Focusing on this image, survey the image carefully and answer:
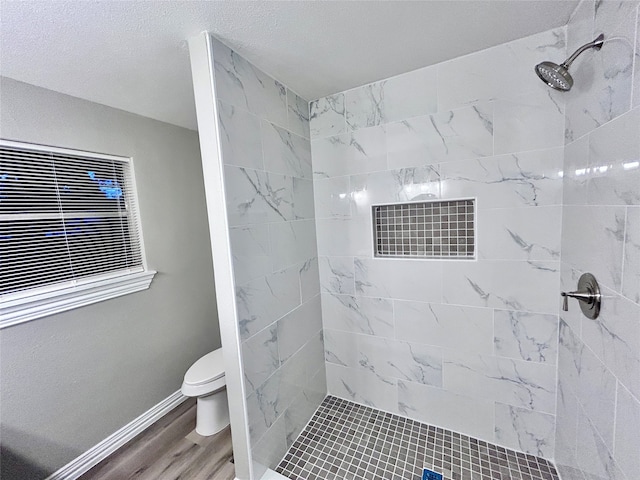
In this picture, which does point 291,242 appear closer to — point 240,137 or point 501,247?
point 240,137

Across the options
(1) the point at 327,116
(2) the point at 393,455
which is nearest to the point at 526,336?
(2) the point at 393,455

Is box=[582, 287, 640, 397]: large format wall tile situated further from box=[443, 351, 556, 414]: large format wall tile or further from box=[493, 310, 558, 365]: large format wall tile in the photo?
box=[443, 351, 556, 414]: large format wall tile

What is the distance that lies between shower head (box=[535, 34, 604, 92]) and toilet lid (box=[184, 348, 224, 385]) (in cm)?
243

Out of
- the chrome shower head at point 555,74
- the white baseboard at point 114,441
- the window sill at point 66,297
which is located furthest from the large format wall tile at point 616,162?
the white baseboard at point 114,441

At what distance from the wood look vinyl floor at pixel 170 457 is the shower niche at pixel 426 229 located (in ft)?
5.56

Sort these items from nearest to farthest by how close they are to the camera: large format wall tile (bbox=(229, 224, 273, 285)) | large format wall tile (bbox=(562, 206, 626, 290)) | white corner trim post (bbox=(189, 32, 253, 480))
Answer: large format wall tile (bbox=(562, 206, 626, 290))
white corner trim post (bbox=(189, 32, 253, 480))
large format wall tile (bbox=(229, 224, 273, 285))

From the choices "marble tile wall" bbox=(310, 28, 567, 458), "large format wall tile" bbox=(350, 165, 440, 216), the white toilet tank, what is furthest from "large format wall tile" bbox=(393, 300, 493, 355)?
the white toilet tank

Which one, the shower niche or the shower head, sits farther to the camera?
the shower niche

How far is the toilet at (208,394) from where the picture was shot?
70.4 inches

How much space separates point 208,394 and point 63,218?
148 cm

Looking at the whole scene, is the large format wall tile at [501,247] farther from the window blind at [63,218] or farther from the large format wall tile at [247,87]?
the window blind at [63,218]

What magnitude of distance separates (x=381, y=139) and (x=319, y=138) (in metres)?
0.48

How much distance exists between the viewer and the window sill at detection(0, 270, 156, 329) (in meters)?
1.36

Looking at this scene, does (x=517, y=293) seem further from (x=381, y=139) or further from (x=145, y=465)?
(x=145, y=465)
